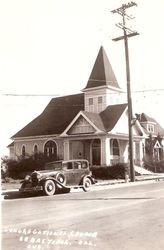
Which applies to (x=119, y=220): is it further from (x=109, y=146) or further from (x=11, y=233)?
(x=109, y=146)

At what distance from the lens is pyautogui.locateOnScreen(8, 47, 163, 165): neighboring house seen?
28.1 metres

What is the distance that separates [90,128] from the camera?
91.5ft

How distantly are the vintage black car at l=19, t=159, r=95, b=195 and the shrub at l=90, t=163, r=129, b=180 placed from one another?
8.23 metres

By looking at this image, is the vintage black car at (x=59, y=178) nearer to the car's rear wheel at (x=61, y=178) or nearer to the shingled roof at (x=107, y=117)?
the car's rear wheel at (x=61, y=178)

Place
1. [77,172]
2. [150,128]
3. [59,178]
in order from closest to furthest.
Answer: [59,178] < [77,172] < [150,128]

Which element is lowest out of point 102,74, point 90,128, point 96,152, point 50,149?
point 96,152

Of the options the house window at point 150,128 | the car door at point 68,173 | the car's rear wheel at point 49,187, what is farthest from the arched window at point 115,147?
the car's rear wheel at point 49,187

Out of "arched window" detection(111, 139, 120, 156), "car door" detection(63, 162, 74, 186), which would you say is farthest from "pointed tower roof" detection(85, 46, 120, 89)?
"car door" detection(63, 162, 74, 186)

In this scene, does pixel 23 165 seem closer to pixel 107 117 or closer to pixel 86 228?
pixel 107 117

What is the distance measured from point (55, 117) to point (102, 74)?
4.97 m

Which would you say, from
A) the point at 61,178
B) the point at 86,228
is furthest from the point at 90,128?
the point at 86,228

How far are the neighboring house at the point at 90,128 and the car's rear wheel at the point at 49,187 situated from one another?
39.8 ft

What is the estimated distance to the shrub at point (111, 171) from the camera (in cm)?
2548

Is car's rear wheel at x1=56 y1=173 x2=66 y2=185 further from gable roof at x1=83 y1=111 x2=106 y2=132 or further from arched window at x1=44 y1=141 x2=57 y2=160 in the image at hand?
arched window at x1=44 y1=141 x2=57 y2=160
